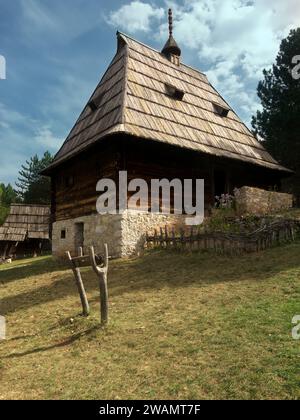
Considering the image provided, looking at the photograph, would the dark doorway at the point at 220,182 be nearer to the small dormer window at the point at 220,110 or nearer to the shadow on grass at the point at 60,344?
the small dormer window at the point at 220,110

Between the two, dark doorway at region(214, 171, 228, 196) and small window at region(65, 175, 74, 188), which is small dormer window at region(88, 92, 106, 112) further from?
dark doorway at region(214, 171, 228, 196)

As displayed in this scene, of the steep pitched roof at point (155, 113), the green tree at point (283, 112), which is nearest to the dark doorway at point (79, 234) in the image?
the steep pitched roof at point (155, 113)

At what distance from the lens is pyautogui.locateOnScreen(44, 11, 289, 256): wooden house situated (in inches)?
524

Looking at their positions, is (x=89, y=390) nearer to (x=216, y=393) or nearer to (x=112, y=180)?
(x=216, y=393)

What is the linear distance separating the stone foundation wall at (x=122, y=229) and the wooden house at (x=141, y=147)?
3 cm

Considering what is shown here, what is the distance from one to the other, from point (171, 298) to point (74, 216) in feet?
27.7

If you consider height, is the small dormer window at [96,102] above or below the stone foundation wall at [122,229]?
above

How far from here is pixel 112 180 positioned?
13.4 metres

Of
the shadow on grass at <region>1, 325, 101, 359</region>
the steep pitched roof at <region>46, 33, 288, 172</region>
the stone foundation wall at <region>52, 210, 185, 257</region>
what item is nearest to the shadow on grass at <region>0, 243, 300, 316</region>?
the stone foundation wall at <region>52, 210, 185, 257</region>

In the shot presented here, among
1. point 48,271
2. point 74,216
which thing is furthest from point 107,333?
point 74,216

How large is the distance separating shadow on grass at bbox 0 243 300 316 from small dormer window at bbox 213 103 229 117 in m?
10.0

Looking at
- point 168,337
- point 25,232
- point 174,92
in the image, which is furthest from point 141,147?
point 25,232

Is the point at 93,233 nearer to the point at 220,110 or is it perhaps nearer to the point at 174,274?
the point at 174,274

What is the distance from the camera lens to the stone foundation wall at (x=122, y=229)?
12711 mm
